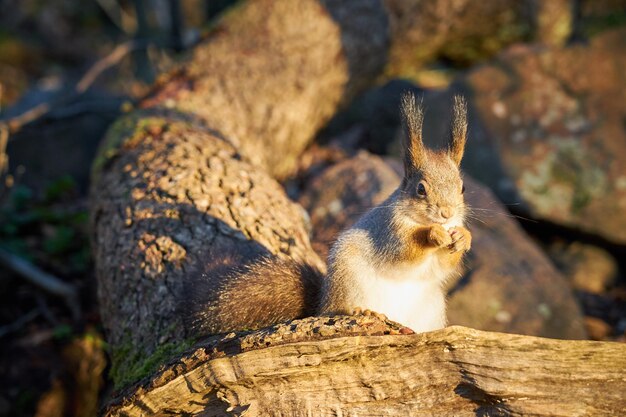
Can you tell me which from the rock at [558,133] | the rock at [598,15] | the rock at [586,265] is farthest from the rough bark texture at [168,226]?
the rock at [598,15]

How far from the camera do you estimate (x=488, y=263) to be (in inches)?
195

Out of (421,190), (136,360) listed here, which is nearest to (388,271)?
(421,190)

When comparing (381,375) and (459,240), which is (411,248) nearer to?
(459,240)

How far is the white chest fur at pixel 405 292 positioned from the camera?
9.75 ft

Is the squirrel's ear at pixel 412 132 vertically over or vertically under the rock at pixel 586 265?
over

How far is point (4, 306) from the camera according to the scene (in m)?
5.34

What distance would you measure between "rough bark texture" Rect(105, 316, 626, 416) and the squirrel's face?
0.68 m

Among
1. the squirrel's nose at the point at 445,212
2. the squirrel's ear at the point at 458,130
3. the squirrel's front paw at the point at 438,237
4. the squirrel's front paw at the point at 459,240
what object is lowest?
the squirrel's front paw at the point at 459,240

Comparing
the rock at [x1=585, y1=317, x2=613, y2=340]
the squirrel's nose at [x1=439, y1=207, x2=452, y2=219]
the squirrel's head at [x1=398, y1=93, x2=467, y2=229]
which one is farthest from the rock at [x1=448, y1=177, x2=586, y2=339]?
the squirrel's nose at [x1=439, y1=207, x2=452, y2=219]

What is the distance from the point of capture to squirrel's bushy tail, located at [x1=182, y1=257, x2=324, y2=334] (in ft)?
9.61

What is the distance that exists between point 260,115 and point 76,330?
2.23m

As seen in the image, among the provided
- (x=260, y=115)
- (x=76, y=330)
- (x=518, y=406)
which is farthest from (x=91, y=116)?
(x=518, y=406)

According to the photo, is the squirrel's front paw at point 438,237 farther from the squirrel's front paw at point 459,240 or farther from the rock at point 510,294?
the rock at point 510,294

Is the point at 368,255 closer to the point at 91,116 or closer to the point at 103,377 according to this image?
the point at 103,377
